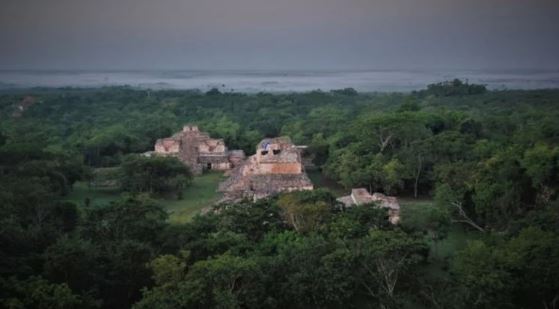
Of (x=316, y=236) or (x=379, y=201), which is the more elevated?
(x=379, y=201)

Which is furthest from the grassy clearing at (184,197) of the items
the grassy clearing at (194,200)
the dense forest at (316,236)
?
the dense forest at (316,236)

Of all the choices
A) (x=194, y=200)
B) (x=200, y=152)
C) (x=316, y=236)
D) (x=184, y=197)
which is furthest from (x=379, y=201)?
(x=200, y=152)

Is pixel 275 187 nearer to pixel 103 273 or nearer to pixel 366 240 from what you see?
pixel 366 240

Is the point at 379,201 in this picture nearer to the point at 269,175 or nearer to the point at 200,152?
the point at 269,175

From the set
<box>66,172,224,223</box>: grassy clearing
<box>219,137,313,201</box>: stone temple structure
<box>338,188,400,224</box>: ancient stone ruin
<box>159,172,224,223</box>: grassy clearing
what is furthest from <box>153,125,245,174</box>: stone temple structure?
<box>338,188,400,224</box>: ancient stone ruin

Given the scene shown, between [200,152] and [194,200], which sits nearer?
[194,200]

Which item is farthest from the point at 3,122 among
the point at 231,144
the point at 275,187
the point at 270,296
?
the point at 270,296
